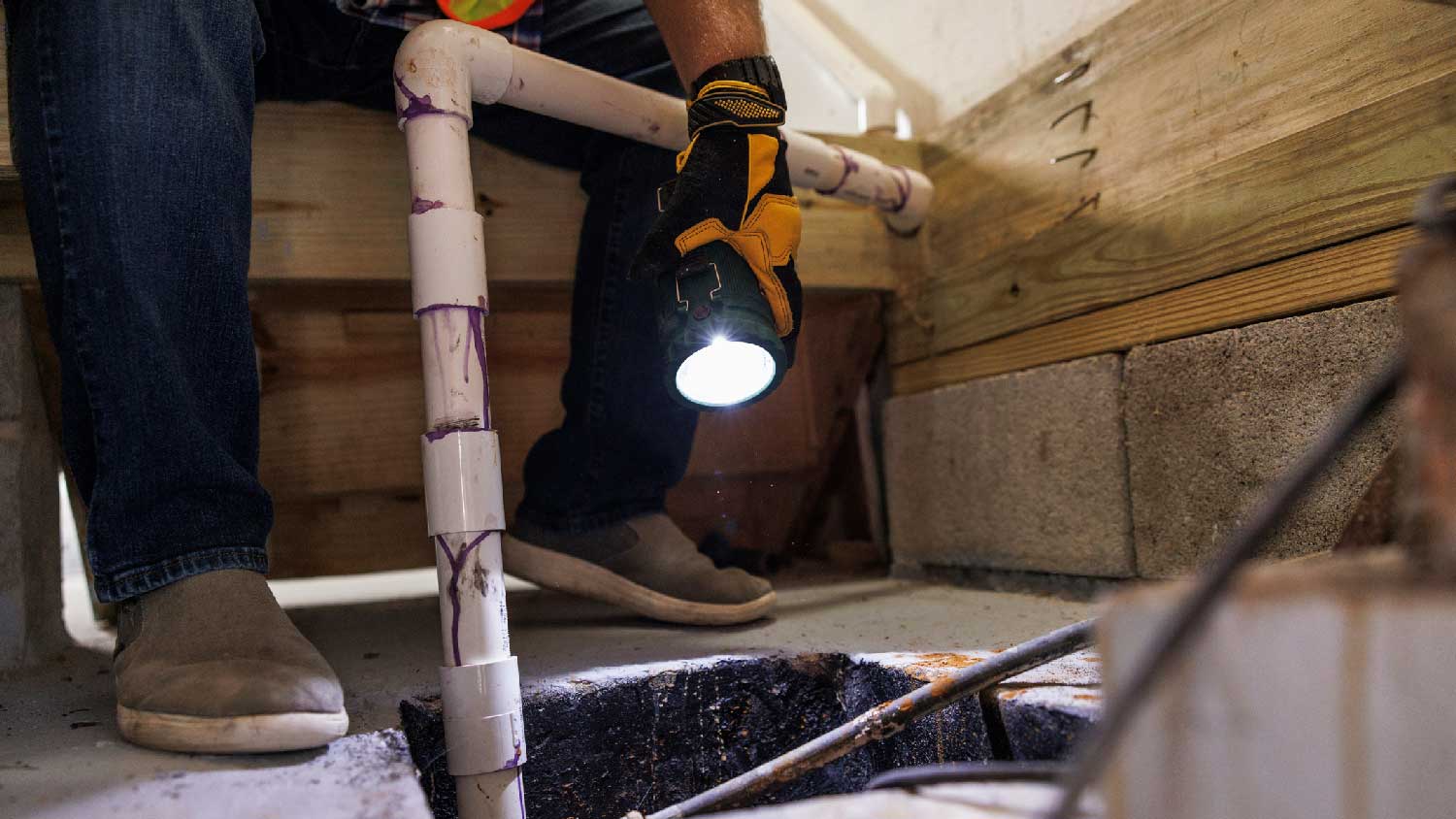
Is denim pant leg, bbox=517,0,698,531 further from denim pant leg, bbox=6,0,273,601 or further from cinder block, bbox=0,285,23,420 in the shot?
cinder block, bbox=0,285,23,420

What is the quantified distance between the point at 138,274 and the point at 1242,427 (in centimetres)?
107

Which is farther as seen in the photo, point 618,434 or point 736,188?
point 618,434

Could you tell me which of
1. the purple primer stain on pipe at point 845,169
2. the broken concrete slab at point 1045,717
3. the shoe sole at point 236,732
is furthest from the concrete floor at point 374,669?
the purple primer stain on pipe at point 845,169

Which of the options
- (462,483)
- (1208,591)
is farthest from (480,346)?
(1208,591)

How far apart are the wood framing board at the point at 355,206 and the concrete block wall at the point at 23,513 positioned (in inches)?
4.4

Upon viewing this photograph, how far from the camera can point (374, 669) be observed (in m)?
0.96

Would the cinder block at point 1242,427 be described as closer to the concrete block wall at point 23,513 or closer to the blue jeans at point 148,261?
the blue jeans at point 148,261

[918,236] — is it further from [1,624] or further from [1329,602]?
[1,624]

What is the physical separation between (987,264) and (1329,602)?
3.67 ft

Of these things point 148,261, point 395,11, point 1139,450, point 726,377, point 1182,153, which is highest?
point 395,11

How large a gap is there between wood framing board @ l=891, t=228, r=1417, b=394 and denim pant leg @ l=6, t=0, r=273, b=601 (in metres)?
0.99

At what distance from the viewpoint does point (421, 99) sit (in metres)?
0.86

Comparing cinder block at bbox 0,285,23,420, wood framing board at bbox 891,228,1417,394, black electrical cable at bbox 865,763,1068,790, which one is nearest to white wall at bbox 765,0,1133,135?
wood framing board at bbox 891,228,1417,394

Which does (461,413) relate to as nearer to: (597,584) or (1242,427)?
(597,584)
